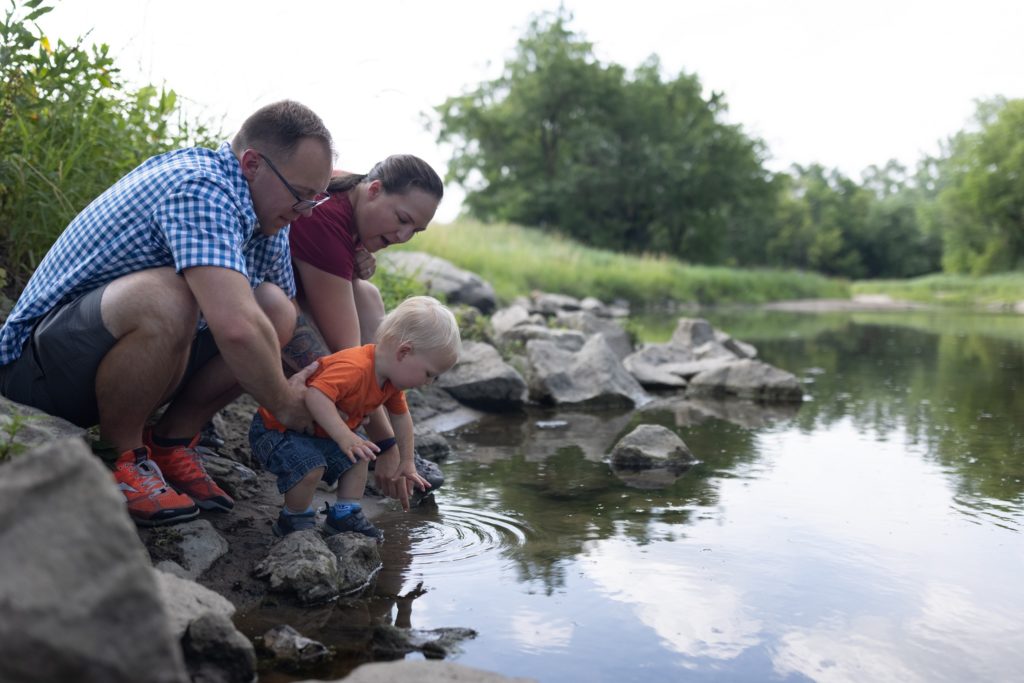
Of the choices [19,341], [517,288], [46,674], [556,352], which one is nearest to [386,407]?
[19,341]

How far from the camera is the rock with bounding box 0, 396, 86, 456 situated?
7.69ft

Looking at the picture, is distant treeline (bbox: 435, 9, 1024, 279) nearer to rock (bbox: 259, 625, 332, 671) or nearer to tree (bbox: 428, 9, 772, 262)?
tree (bbox: 428, 9, 772, 262)

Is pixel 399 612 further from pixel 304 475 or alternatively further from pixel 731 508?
pixel 731 508

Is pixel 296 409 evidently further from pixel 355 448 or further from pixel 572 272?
pixel 572 272

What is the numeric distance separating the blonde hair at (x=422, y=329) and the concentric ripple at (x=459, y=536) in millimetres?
621

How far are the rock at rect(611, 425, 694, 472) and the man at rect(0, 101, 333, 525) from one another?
1.89 meters

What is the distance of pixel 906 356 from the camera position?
10.3 meters

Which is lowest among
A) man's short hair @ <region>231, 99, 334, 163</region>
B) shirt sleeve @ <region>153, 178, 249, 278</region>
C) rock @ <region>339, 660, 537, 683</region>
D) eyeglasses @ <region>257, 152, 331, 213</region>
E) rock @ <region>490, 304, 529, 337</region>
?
rock @ <region>339, 660, 537, 683</region>

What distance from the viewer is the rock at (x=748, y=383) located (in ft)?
22.2

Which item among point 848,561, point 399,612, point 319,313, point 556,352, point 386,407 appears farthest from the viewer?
point 556,352

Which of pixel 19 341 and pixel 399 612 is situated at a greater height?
pixel 19 341

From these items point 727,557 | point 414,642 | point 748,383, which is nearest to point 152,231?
point 414,642

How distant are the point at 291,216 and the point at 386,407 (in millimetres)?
747

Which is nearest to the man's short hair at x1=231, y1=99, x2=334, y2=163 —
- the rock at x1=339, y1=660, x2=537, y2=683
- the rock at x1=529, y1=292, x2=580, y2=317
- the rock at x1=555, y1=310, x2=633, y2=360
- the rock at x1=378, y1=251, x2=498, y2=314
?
the rock at x1=339, y1=660, x2=537, y2=683
